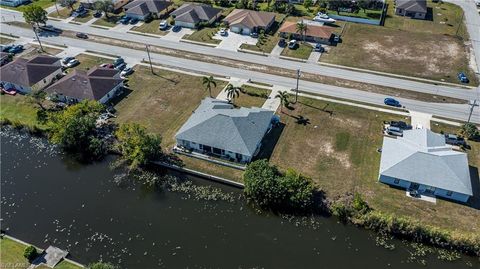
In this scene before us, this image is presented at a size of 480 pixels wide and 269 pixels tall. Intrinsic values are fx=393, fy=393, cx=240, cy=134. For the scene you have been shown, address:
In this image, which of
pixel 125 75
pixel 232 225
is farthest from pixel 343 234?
pixel 125 75

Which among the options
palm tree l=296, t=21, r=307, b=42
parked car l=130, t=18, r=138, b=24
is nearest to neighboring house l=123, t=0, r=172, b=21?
parked car l=130, t=18, r=138, b=24

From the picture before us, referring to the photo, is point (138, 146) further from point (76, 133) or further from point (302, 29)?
point (302, 29)

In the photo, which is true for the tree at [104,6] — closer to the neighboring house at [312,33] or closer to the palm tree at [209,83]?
the palm tree at [209,83]

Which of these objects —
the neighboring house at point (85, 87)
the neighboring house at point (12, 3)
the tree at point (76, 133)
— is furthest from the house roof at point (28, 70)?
the neighboring house at point (12, 3)

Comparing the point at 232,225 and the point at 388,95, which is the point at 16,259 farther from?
the point at 388,95

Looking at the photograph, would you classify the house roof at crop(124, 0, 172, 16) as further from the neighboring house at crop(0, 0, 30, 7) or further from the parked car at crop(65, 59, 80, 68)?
the neighboring house at crop(0, 0, 30, 7)

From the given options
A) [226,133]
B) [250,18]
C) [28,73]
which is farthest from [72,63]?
[226,133]
